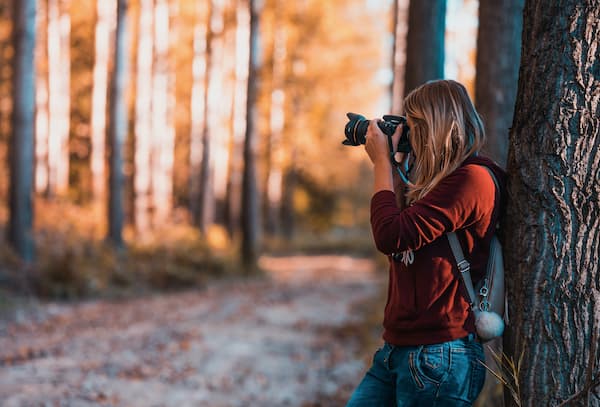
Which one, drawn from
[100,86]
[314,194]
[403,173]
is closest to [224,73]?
[100,86]

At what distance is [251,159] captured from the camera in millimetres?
16078

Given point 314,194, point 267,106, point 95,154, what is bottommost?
point 314,194

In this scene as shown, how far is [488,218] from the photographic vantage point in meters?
2.61

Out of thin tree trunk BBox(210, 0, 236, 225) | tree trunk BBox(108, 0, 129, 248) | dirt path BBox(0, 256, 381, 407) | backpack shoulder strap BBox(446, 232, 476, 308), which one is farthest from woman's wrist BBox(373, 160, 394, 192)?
thin tree trunk BBox(210, 0, 236, 225)

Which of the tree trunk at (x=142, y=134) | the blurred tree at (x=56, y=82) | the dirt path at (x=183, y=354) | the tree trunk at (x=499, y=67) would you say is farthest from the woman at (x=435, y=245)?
the blurred tree at (x=56, y=82)

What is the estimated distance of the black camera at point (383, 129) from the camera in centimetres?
276

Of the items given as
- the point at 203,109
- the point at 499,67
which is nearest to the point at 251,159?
the point at 203,109

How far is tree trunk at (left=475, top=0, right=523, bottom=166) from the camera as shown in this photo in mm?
5137

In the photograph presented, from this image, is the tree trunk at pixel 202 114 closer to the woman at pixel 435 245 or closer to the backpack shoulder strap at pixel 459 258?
the woman at pixel 435 245

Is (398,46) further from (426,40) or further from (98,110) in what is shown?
(98,110)

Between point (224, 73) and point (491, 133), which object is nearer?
point (491, 133)

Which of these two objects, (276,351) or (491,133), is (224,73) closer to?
(276,351)

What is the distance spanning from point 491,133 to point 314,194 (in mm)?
31886

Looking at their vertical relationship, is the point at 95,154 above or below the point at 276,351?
above
